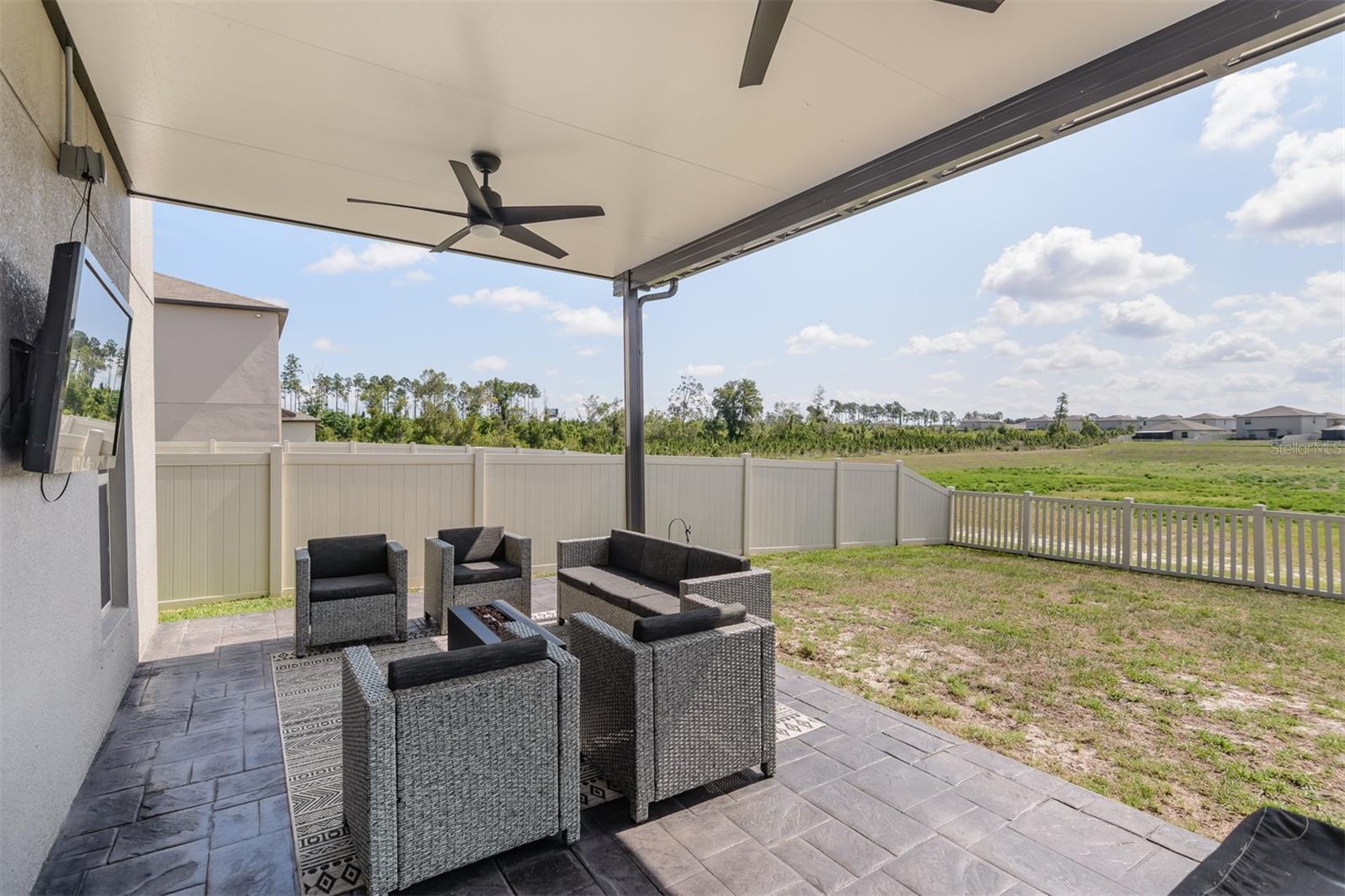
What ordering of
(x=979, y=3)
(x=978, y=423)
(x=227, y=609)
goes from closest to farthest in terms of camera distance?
(x=979, y=3)
(x=227, y=609)
(x=978, y=423)

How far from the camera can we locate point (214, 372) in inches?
535

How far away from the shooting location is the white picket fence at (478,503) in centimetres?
516

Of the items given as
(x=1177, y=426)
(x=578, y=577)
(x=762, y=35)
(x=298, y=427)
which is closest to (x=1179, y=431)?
(x=1177, y=426)

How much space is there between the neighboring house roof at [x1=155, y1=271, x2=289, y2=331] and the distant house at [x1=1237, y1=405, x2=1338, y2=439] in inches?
715

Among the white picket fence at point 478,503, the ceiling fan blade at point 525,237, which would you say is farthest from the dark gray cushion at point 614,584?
the ceiling fan blade at point 525,237

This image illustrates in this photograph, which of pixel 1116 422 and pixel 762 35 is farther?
pixel 1116 422

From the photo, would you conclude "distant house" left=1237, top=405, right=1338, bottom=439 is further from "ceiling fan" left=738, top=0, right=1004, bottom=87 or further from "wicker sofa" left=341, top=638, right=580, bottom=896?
"wicker sofa" left=341, top=638, right=580, bottom=896

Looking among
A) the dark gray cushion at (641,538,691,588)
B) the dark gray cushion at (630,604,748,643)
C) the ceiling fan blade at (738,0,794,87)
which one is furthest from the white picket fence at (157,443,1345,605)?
the ceiling fan blade at (738,0,794,87)

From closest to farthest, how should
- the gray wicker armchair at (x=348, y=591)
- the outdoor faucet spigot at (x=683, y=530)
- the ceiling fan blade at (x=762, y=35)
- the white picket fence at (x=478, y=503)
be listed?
1. the ceiling fan blade at (x=762, y=35)
2. the gray wicker armchair at (x=348, y=591)
3. the white picket fence at (x=478, y=503)
4. the outdoor faucet spigot at (x=683, y=530)

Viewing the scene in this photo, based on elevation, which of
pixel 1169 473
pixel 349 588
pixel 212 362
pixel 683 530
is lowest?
pixel 683 530

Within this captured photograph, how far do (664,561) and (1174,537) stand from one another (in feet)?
20.1

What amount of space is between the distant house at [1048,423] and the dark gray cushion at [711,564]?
7.81 m

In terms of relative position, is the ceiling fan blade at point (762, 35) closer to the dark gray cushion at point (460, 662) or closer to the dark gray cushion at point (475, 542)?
the dark gray cushion at point (460, 662)
